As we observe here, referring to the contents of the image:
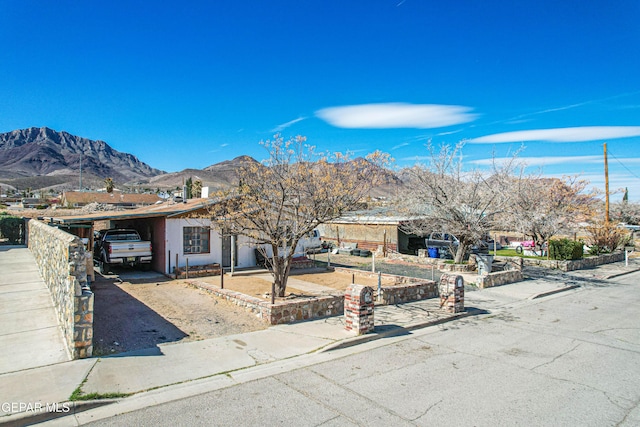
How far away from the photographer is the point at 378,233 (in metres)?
28.2

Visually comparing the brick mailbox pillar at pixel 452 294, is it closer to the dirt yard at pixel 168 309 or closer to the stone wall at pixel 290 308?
the stone wall at pixel 290 308

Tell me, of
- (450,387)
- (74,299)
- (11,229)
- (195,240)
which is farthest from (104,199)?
(450,387)

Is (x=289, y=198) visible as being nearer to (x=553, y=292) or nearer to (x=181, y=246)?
(x=181, y=246)

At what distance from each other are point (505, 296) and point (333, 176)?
7535 millimetres

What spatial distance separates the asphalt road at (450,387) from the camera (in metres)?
5.39

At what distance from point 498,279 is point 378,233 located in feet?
39.9

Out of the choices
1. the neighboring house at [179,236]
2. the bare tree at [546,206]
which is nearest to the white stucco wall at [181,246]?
the neighboring house at [179,236]

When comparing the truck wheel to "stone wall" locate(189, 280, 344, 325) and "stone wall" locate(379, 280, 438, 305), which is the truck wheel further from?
"stone wall" locate(379, 280, 438, 305)

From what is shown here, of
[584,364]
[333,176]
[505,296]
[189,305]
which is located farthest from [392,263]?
[584,364]

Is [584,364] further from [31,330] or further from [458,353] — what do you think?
[31,330]

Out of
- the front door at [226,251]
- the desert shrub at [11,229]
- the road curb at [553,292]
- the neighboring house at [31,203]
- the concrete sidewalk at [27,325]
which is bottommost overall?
the road curb at [553,292]

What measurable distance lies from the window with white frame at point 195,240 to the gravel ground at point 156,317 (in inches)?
131

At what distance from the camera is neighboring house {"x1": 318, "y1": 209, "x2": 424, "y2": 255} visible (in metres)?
27.0

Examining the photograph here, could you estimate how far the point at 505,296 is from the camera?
47.3 feet
